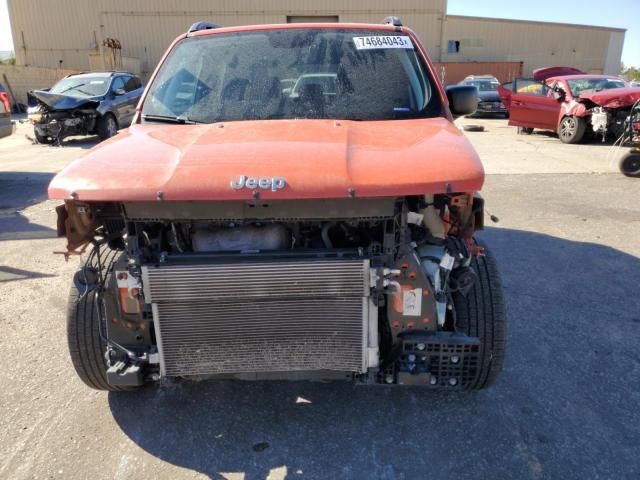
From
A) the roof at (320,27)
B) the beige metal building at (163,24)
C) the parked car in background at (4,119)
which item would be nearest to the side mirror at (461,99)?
the roof at (320,27)

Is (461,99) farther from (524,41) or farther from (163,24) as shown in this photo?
(524,41)

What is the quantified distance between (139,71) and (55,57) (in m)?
5.18

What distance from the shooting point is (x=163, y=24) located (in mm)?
28875

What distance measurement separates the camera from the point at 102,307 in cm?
260

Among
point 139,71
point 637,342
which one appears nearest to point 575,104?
point 637,342

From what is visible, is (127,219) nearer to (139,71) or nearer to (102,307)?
(102,307)

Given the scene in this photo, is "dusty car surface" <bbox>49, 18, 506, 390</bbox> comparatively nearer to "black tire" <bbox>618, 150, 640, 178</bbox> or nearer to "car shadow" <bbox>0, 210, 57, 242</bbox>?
"car shadow" <bbox>0, 210, 57, 242</bbox>

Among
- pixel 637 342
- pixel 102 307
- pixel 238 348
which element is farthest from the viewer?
pixel 637 342

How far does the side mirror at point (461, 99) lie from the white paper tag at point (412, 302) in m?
1.73

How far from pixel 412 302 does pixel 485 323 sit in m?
0.53

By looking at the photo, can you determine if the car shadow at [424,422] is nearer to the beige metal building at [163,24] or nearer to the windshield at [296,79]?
the windshield at [296,79]

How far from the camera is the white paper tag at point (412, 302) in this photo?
232cm

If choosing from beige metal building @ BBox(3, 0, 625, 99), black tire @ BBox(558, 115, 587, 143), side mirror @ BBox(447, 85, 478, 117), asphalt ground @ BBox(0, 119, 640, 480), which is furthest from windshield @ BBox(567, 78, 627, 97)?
beige metal building @ BBox(3, 0, 625, 99)

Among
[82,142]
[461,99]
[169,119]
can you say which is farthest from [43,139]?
[461,99]
